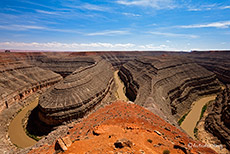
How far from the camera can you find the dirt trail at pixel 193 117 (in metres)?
32.2

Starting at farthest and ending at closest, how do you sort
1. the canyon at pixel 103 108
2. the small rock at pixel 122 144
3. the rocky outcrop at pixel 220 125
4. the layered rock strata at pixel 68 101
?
the layered rock strata at pixel 68 101, the rocky outcrop at pixel 220 125, the canyon at pixel 103 108, the small rock at pixel 122 144

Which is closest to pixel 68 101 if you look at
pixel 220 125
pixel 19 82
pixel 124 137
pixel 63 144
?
pixel 63 144

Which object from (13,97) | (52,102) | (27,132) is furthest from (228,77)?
(13,97)

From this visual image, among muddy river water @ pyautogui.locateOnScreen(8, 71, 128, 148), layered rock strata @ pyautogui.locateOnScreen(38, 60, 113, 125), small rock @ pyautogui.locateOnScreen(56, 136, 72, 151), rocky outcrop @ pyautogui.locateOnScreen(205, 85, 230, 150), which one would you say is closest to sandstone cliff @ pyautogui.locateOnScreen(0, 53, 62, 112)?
muddy river water @ pyautogui.locateOnScreen(8, 71, 128, 148)

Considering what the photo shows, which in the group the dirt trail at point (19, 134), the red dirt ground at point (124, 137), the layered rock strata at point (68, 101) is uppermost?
Result: the red dirt ground at point (124, 137)

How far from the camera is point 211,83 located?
60.0 m

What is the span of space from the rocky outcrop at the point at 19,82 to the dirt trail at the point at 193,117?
48.0 meters

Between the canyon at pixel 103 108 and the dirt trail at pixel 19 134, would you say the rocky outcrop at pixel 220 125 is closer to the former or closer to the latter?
the canyon at pixel 103 108

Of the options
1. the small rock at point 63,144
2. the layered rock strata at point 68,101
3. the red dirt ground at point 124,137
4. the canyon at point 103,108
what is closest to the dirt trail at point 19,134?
the canyon at point 103,108

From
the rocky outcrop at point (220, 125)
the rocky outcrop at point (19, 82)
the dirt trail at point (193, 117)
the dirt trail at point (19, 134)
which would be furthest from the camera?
the rocky outcrop at point (19, 82)

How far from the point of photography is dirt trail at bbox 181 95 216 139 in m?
32.2

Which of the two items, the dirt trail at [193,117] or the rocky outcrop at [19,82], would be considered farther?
the rocky outcrop at [19,82]

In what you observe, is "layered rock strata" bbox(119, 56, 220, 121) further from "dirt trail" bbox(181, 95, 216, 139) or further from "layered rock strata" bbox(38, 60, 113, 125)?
"layered rock strata" bbox(38, 60, 113, 125)

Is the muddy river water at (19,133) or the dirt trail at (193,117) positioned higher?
the dirt trail at (193,117)
